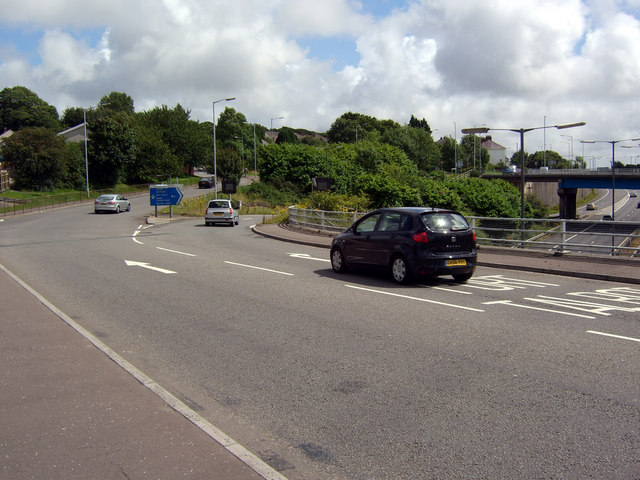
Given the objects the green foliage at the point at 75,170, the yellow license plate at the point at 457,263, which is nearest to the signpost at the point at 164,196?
the green foliage at the point at 75,170

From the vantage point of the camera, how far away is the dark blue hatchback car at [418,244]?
12.1 m

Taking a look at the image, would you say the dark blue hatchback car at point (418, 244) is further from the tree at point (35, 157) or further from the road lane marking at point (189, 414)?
the tree at point (35, 157)

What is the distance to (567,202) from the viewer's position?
89562 millimetres

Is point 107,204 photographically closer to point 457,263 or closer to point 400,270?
point 400,270

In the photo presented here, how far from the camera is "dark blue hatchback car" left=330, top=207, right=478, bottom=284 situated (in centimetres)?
1212

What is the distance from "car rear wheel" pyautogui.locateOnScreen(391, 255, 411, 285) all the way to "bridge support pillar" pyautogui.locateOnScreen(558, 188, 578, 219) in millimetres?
80066

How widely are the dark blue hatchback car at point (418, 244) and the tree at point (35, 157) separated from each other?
5890 cm

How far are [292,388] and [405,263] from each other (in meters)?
6.96

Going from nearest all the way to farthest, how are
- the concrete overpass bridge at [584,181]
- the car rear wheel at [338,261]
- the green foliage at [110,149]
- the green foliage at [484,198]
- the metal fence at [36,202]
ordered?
1. the car rear wheel at [338,261]
2. the metal fence at [36,202]
3. the green foliage at [484,198]
4. the concrete overpass bridge at [584,181]
5. the green foliage at [110,149]

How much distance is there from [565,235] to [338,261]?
21.7 ft

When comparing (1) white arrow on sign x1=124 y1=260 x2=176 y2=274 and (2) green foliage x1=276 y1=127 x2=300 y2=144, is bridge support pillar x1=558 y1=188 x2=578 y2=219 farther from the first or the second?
(2) green foliage x1=276 y1=127 x2=300 y2=144

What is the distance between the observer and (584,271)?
1393cm

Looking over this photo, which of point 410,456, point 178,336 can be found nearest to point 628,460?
point 410,456

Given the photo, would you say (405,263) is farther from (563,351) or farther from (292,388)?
(292,388)
